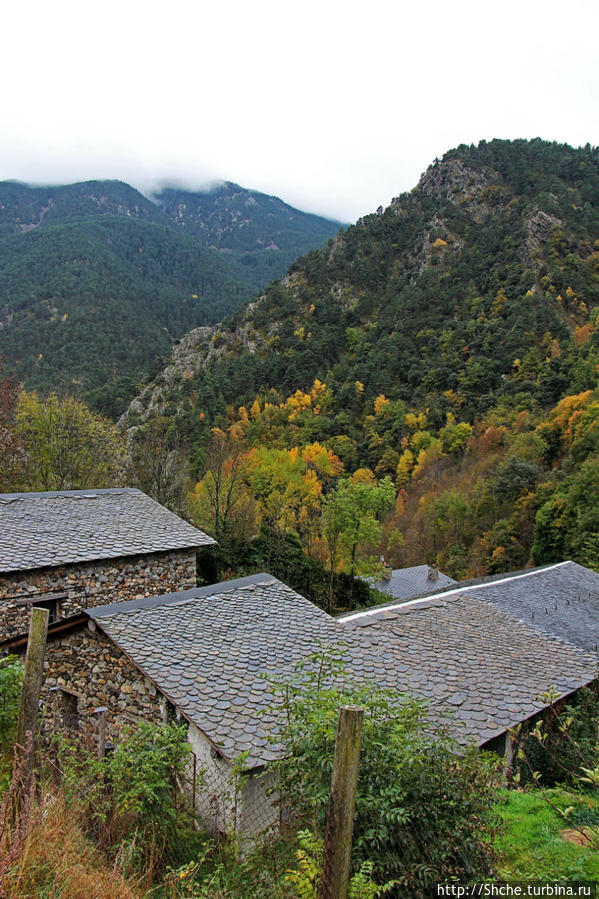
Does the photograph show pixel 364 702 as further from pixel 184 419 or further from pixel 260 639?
pixel 184 419

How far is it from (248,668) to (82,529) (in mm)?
6582

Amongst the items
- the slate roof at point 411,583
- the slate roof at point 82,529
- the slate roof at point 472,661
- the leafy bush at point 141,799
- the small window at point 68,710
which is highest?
the leafy bush at point 141,799

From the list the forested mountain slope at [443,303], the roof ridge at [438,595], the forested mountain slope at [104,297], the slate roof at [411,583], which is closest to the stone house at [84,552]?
the roof ridge at [438,595]

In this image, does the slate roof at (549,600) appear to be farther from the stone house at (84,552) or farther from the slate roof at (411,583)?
the slate roof at (411,583)

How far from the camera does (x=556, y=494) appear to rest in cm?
3575

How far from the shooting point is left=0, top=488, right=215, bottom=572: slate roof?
11.0 meters

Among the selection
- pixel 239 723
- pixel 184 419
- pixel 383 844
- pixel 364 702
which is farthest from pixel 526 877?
pixel 184 419

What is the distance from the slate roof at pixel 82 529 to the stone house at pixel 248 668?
2796 millimetres

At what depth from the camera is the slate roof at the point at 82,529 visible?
1096 cm

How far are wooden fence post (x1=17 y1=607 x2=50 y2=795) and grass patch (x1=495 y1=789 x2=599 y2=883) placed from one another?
379 cm

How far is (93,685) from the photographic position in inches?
312

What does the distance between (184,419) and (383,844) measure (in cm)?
6771

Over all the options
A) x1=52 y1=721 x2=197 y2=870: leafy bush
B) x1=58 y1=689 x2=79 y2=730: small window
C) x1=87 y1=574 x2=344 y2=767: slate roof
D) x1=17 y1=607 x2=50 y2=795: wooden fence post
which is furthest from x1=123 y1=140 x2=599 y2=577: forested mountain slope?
x1=17 y1=607 x2=50 y2=795: wooden fence post

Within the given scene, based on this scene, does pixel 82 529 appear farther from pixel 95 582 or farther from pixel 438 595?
pixel 438 595
